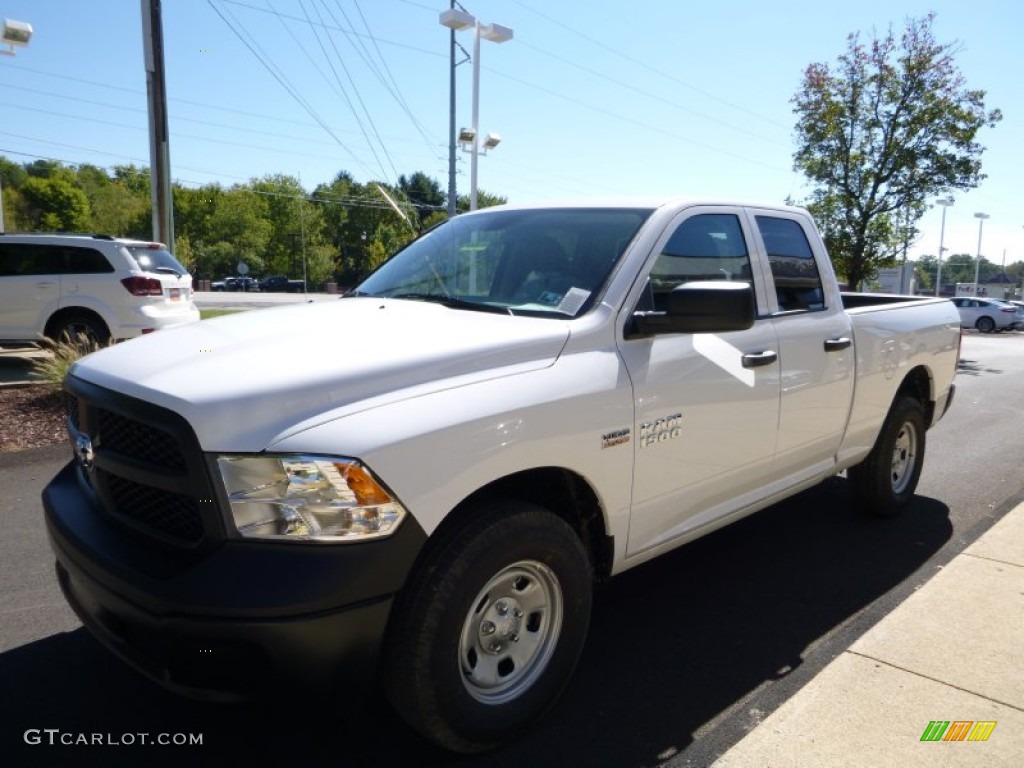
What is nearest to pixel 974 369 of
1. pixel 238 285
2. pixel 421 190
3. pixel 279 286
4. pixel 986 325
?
pixel 986 325

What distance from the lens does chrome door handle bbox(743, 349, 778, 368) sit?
133 inches

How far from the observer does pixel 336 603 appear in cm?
202

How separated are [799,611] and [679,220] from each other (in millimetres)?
2002

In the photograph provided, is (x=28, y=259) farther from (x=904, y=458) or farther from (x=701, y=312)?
(x=904, y=458)

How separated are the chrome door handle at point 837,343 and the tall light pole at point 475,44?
12.0 meters

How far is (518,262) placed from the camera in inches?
132

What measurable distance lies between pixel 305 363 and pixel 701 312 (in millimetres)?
1419

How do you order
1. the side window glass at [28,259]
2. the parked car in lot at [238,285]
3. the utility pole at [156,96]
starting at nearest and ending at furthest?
1. the side window glass at [28,259]
2. the utility pole at [156,96]
3. the parked car in lot at [238,285]

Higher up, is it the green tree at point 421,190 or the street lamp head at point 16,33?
the green tree at point 421,190

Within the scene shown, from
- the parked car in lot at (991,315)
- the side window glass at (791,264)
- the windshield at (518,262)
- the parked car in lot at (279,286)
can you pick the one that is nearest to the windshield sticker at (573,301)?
the windshield at (518,262)

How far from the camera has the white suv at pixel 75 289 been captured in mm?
10570

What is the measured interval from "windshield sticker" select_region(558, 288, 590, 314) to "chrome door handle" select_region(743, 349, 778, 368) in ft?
2.91

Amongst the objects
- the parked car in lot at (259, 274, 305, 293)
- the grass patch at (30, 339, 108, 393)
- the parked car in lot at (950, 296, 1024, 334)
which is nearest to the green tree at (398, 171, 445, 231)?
the parked car in lot at (259, 274, 305, 293)

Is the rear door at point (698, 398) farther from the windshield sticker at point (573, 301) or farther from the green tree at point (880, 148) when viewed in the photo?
the green tree at point (880, 148)
